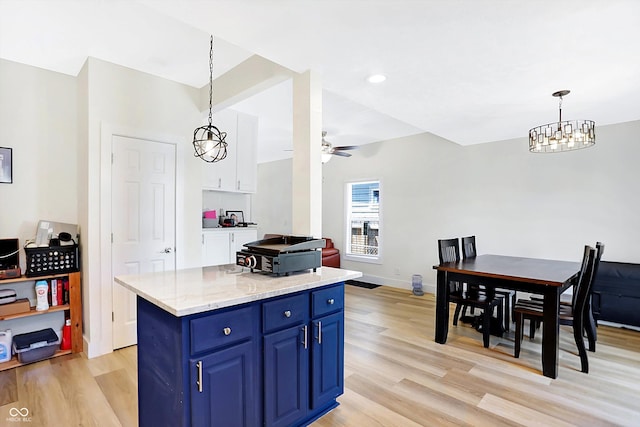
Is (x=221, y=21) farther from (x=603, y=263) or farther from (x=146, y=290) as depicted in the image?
(x=603, y=263)

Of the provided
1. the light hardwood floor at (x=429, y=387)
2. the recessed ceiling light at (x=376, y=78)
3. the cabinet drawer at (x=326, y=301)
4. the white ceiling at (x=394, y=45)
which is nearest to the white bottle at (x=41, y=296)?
the light hardwood floor at (x=429, y=387)

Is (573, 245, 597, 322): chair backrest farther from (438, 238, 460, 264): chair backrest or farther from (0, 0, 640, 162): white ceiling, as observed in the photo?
(0, 0, 640, 162): white ceiling

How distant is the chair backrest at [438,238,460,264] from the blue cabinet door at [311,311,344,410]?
1765 mm

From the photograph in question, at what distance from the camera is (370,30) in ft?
6.56

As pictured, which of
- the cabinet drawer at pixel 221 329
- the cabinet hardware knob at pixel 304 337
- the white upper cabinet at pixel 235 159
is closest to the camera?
the cabinet drawer at pixel 221 329

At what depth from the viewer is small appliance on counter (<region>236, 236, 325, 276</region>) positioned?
6.30 ft

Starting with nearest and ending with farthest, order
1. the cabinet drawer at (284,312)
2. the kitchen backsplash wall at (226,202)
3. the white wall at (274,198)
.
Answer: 1. the cabinet drawer at (284,312)
2. the kitchen backsplash wall at (226,202)
3. the white wall at (274,198)

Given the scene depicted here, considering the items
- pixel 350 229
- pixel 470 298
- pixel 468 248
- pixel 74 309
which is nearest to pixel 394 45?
pixel 470 298

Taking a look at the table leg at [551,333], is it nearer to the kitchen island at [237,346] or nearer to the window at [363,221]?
the kitchen island at [237,346]

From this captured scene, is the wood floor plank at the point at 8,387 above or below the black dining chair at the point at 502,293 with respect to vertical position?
below

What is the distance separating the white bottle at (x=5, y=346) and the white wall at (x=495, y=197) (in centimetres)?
490

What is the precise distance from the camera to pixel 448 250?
142 inches

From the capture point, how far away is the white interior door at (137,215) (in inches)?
119

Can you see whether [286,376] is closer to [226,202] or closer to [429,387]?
[429,387]
